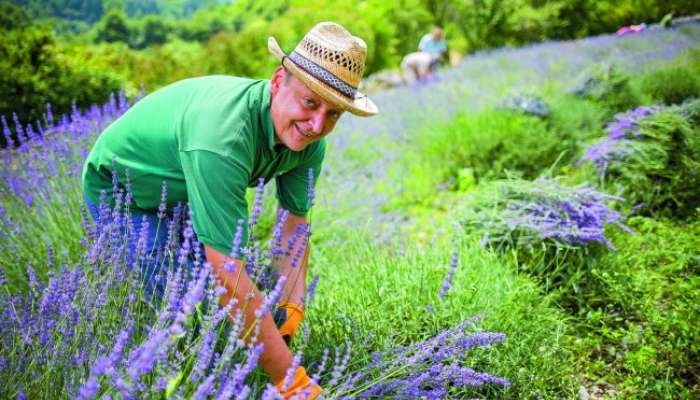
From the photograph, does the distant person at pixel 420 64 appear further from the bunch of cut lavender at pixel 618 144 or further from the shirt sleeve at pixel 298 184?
the shirt sleeve at pixel 298 184

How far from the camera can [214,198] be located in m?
1.33

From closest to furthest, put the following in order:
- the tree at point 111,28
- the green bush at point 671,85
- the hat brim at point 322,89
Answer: the hat brim at point 322,89, the green bush at point 671,85, the tree at point 111,28

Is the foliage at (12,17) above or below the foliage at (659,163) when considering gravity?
above

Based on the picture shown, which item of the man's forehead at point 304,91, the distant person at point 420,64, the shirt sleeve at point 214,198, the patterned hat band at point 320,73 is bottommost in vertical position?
the distant person at point 420,64

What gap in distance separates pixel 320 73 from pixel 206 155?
1.42ft

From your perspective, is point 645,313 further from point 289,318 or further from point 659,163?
point 289,318

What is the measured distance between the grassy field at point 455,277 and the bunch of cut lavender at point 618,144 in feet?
0.05

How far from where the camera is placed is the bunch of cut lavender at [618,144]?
Result: 9.78 ft

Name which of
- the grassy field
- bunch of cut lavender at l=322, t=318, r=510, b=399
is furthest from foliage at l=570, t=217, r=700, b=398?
bunch of cut lavender at l=322, t=318, r=510, b=399

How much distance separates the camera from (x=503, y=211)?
2.56m

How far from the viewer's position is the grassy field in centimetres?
122

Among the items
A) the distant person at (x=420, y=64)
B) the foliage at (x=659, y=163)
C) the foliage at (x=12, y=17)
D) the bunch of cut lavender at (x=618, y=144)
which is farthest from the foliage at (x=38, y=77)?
the distant person at (x=420, y=64)

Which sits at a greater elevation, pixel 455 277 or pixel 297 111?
pixel 297 111

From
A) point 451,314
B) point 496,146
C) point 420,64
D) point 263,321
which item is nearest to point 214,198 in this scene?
point 263,321
